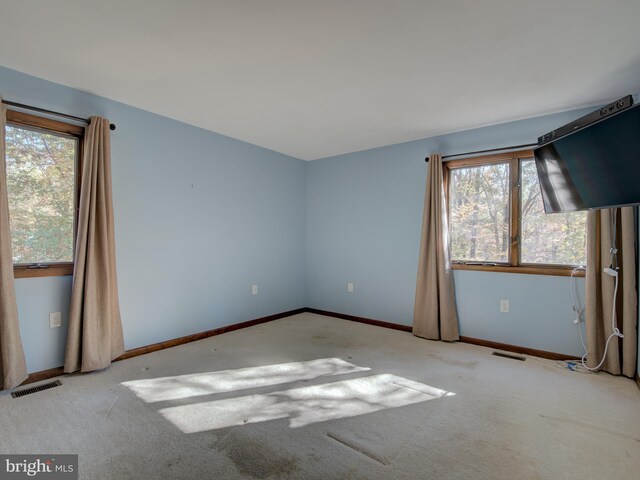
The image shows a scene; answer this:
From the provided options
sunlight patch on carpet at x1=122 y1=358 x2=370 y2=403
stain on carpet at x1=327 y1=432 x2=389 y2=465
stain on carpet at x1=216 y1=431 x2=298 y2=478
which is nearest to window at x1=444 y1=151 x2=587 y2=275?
sunlight patch on carpet at x1=122 y1=358 x2=370 y2=403

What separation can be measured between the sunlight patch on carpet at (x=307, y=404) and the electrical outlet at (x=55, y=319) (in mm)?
1243

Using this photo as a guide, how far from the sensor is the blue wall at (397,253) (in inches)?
122

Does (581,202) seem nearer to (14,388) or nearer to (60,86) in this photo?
(60,86)

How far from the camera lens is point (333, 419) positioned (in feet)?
6.43

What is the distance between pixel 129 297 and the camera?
9.61 feet

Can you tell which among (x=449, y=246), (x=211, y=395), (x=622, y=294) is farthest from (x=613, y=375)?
(x=211, y=395)

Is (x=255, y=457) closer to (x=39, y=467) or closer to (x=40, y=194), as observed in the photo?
(x=39, y=467)

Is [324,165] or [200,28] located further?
[324,165]

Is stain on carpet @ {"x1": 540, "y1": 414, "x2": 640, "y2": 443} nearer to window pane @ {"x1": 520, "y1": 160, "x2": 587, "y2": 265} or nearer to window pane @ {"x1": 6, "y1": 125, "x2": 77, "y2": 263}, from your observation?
window pane @ {"x1": 520, "y1": 160, "x2": 587, "y2": 265}

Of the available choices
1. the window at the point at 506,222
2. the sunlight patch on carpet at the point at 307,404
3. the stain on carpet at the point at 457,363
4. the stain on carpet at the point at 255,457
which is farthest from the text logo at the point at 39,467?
the window at the point at 506,222

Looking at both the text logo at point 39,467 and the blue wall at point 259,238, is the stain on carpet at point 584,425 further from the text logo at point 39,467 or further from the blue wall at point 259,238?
the text logo at point 39,467

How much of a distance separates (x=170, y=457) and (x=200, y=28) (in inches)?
90.0

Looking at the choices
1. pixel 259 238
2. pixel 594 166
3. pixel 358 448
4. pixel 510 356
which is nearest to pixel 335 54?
pixel 594 166

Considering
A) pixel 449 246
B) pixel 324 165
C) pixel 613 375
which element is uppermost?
pixel 324 165
